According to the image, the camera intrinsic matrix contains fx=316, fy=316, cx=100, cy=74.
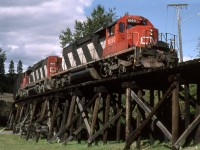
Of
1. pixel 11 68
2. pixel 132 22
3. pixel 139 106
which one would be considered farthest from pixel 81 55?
pixel 11 68

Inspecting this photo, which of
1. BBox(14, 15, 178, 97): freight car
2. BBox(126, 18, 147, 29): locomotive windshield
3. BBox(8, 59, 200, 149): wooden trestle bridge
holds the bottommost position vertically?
BBox(8, 59, 200, 149): wooden trestle bridge

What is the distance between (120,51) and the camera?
1429cm

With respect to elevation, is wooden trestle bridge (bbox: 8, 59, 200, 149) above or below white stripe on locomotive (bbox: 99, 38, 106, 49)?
below

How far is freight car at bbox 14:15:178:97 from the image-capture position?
13416mm

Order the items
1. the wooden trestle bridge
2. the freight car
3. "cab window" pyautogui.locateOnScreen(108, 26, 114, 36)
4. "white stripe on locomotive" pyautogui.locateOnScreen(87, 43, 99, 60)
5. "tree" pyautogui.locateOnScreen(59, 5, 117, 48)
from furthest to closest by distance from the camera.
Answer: "tree" pyautogui.locateOnScreen(59, 5, 117, 48) → "white stripe on locomotive" pyautogui.locateOnScreen(87, 43, 99, 60) → "cab window" pyautogui.locateOnScreen(108, 26, 114, 36) → the freight car → the wooden trestle bridge

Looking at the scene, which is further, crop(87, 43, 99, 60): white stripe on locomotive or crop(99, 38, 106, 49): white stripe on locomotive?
crop(87, 43, 99, 60): white stripe on locomotive

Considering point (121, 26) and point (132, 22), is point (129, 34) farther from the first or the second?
point (132, 22)

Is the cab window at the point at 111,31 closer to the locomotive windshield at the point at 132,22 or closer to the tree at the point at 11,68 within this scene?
the locomotive windshield at the point at 132,22

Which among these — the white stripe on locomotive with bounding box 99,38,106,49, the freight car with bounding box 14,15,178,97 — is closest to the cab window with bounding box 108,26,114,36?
the freight car with bounding box 14,15,178,97

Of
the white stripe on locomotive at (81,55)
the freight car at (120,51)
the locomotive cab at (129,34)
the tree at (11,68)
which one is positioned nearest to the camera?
the freight car at (120,51)

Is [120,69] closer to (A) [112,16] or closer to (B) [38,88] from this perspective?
(B) [38,88]

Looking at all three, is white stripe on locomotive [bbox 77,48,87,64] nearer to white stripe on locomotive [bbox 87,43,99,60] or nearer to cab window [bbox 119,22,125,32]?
white stripe on locomotive [bbox 87,43,99,60]

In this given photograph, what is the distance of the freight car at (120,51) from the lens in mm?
13416

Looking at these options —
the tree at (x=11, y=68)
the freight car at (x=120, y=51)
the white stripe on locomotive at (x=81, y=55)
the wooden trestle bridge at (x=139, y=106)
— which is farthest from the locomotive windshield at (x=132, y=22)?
the tree at (x=11, y=68)
